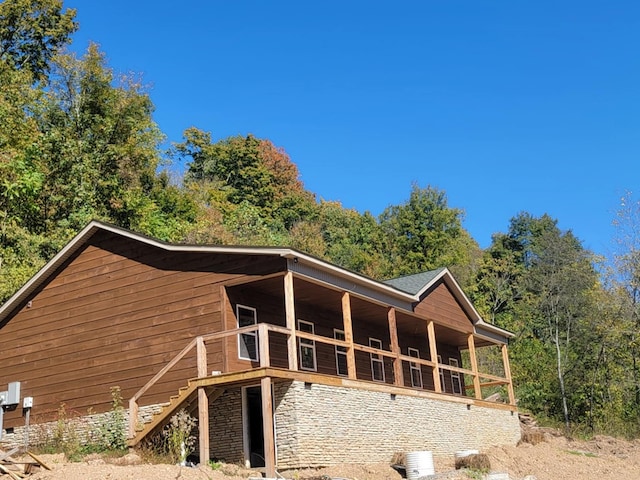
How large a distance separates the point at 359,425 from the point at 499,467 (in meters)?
4.19

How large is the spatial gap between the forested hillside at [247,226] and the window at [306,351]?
12639 millimetres

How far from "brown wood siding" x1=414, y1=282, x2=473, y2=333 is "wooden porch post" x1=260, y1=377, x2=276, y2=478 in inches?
349

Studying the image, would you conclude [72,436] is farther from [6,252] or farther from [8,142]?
[8,142]

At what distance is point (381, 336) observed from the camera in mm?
25281

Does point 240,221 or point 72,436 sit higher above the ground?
point 240,221

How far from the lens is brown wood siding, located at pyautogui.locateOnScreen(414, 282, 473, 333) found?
77.7 feet

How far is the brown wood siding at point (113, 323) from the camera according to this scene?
17.8m

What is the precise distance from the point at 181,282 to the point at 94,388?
3.86 meters

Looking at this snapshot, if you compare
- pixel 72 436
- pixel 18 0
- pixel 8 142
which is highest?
pixel 18 0

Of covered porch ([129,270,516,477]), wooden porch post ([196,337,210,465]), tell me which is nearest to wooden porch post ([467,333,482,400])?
covered porch ([129,270,516,477])

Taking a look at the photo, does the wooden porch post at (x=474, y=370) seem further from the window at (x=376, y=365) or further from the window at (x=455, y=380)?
the window at (x=455, y=380)

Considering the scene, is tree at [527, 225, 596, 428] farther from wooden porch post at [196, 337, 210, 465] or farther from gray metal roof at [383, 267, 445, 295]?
wooden porch post at [196, 337, 210, 465]

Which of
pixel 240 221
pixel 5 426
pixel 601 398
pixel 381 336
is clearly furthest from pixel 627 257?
pixel 5 426

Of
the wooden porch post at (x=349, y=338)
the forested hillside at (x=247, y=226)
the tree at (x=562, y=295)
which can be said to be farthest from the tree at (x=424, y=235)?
the wooden porch post at (x=349, y=338)
